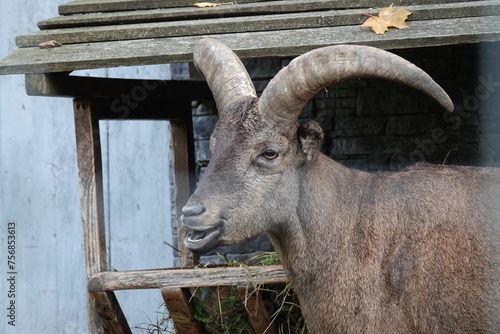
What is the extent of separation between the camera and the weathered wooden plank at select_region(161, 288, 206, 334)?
6.35m

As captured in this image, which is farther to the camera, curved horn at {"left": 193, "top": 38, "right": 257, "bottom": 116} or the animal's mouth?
curved horn at {"left": 193, "top": 38, "right": 257, "bottom": 116}

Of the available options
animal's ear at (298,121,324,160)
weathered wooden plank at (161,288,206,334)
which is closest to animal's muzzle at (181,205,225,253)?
animal's ear at (298,121,324,160)

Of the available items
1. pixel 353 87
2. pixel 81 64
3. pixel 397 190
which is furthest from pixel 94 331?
pixel 353 87

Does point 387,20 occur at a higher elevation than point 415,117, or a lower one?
higher

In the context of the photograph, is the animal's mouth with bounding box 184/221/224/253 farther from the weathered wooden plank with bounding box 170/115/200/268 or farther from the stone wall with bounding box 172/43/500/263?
the stone wall with bounding box 172/43/500/263

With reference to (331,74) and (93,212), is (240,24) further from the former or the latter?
(93,212)

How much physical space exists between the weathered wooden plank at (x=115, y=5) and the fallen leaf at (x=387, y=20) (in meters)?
1.38

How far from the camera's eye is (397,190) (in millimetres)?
5250

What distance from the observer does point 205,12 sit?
665 centimetres

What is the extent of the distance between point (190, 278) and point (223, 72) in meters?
1.59

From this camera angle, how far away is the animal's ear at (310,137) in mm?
5133

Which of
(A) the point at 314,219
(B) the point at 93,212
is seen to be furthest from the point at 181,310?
(A) the point at 314,219

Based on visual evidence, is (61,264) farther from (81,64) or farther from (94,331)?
(81,64)

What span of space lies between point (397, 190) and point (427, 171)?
0.78 feet
